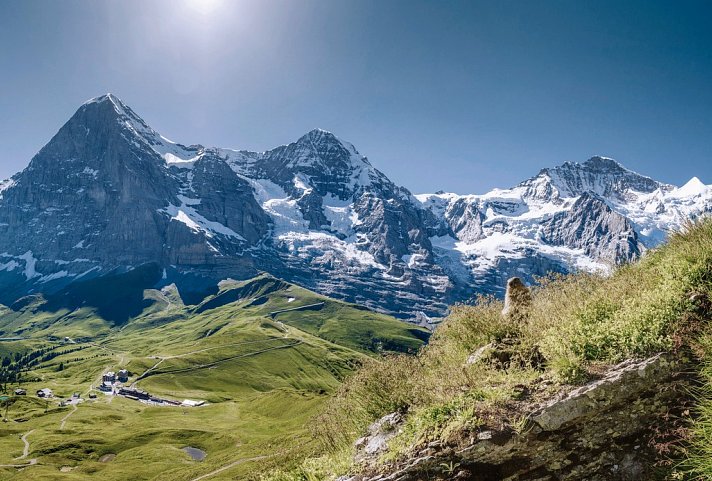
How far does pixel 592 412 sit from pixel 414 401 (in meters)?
3.55

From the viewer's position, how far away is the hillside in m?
7.51

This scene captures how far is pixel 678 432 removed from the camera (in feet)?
24.2

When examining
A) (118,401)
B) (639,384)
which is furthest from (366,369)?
(118,401)

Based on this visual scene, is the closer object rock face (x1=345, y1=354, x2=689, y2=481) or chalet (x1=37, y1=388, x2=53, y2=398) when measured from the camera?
rock face (x1=345, y1=354, x2=689, y2=481)

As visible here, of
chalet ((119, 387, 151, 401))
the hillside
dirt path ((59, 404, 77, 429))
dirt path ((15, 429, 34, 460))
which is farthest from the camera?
chalet ((119, 387, 151, 401))

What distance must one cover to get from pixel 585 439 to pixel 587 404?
2.31 feet

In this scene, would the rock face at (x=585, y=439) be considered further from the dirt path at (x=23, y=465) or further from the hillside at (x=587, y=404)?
the dirt path at (x=23, y=465)

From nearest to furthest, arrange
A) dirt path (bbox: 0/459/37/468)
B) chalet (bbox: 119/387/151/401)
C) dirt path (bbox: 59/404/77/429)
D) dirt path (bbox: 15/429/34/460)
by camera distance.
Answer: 1. dirt path (bbox: 0/459/37/468)
2. dirt path (bbox: 15/429/34/460)
3. dirt path (bbox: 59/404/77/429)
4. chalet (bbox: 119/387/151/401)

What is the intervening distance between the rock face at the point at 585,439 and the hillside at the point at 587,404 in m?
0.02

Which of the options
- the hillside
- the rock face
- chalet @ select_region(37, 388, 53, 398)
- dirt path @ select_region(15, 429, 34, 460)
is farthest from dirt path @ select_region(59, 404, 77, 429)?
the rock face

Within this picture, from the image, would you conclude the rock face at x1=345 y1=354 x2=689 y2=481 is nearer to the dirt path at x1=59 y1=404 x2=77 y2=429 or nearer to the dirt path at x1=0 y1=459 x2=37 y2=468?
the dirt path at x1=0 y1=459 x2=37 y2=468

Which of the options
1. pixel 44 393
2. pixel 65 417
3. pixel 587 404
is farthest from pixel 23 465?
pixel 587 404

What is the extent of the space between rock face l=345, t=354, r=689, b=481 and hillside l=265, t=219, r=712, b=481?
0.7 inches

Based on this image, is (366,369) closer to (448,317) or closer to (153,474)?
(448,317)
